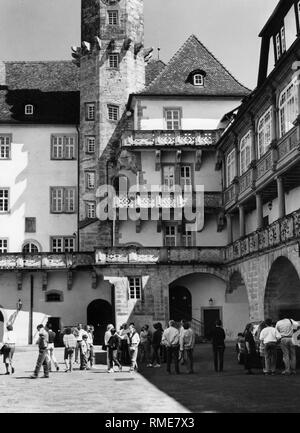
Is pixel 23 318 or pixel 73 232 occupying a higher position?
pixel 73 232

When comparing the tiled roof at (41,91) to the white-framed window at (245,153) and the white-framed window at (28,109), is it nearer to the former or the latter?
the white-framed window at (28,109)

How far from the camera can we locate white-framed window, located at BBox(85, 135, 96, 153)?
44.0 meters

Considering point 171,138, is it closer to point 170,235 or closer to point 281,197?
point 170,235

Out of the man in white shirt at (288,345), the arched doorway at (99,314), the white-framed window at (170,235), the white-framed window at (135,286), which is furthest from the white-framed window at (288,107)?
the arched doorway at (99,314)

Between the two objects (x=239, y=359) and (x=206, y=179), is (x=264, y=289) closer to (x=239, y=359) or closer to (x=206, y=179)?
(x=239, y=359)

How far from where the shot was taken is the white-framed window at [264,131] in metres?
29.9

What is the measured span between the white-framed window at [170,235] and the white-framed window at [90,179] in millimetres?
5740

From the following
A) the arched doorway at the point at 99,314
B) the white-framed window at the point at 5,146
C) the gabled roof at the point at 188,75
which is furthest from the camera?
the white-framed window at the point at 5,146

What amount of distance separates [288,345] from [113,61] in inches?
1118

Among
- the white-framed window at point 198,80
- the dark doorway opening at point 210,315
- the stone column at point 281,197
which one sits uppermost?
the white-framed window at point 198,80

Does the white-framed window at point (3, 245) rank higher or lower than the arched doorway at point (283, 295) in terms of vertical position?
higher

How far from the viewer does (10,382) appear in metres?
19.1
